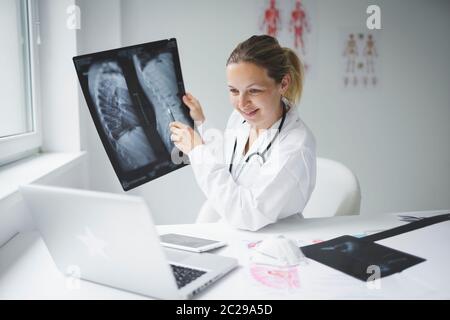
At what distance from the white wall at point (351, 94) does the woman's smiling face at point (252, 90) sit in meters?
1.18

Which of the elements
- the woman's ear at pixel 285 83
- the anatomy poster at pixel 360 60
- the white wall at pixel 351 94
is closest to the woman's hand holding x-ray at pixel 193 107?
the woman's ear at pixel 285 83

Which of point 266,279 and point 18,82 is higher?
point 18,82

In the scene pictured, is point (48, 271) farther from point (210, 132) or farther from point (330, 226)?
point (210, 132)

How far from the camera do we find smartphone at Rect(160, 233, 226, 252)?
1096 millimetres

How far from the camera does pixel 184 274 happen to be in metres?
0.90

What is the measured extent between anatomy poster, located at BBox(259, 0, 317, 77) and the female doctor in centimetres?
117

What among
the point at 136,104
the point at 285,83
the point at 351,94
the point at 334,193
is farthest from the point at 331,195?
the point at 351,94

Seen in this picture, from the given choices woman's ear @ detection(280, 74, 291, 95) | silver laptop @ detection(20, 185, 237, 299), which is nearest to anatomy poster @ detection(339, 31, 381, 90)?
woman's ear @ detection(280, 74, 291, 95)

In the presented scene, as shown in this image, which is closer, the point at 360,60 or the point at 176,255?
the point at 176,255

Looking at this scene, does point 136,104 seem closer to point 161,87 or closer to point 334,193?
point 161,87

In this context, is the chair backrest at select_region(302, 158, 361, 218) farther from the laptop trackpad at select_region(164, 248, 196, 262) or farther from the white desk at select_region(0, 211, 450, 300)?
the laptop trackpad at select_region(164, 248, 196, 262)

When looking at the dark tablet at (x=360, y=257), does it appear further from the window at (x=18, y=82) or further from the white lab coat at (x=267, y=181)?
the window at (x=18, y=82)

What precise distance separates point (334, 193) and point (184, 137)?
615mm
